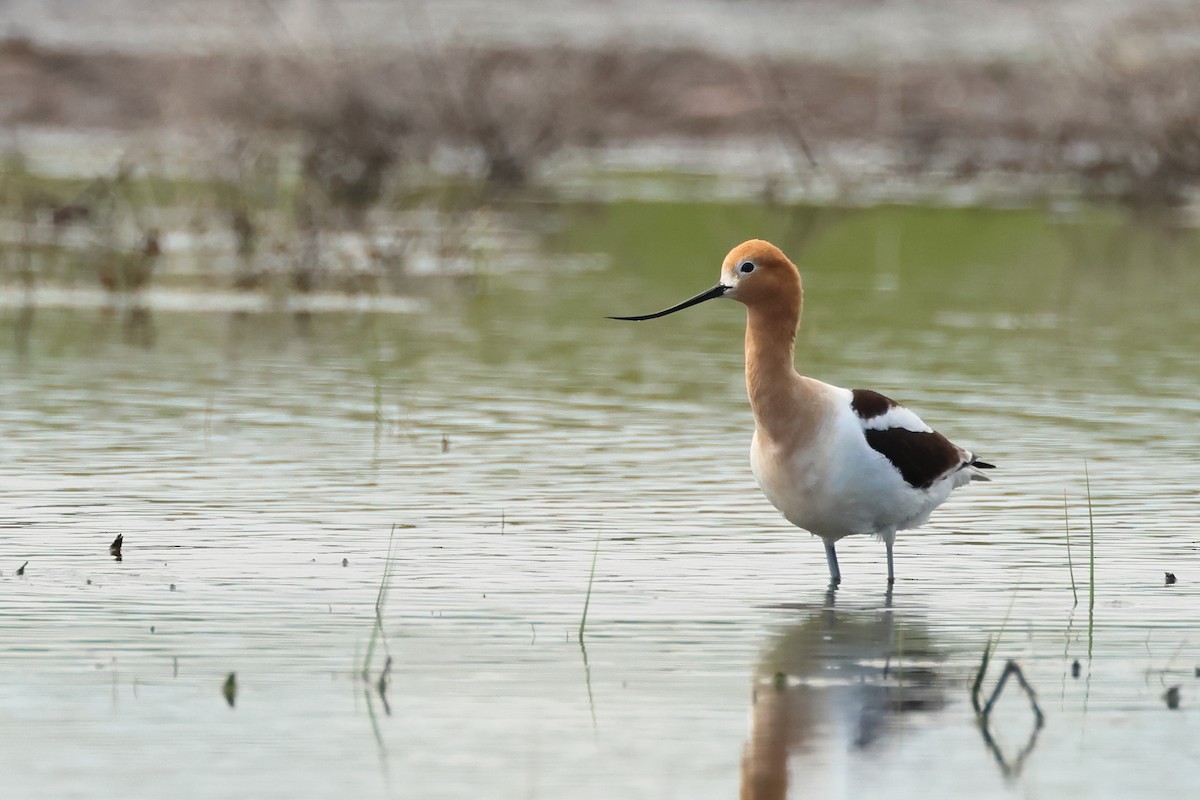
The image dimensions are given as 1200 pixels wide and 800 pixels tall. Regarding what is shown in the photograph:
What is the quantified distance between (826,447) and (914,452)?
36 cm

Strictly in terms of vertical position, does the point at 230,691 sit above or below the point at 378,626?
below

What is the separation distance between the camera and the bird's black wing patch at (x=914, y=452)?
802cm

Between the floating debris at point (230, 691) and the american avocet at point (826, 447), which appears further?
the american avocet at point (826, 447)

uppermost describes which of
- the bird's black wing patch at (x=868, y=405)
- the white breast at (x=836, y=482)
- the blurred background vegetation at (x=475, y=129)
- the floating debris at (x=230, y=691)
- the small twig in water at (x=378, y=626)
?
the blurred background vegetation at (x=475, y=129)

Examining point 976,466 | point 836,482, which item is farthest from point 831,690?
point 976,466

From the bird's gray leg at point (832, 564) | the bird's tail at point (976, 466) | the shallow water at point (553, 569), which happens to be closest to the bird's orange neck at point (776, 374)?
the bird's gray leg at point (832, 564)

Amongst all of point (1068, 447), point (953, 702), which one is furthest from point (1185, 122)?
point (953, 702)

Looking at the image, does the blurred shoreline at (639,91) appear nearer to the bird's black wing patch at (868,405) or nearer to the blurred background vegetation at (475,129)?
the blurred background vegetation at (475,129)

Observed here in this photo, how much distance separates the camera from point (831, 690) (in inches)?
257

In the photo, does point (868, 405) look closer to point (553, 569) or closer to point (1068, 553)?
point (1068, 553)

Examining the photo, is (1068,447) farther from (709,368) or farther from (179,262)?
(179,262)

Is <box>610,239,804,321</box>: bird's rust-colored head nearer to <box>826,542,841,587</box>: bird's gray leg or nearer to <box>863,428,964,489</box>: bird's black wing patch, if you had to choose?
<box>863,428,964,489</box>: bird's black wing patch

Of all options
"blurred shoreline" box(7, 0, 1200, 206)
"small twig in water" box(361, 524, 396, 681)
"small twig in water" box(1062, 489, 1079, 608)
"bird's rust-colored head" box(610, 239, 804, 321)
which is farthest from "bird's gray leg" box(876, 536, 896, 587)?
"blurred shoreline" box(7, 0, 1200, 206)

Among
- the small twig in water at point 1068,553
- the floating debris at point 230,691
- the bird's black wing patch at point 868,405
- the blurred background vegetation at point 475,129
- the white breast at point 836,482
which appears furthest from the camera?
the blurred background vegetation at point 475,129
